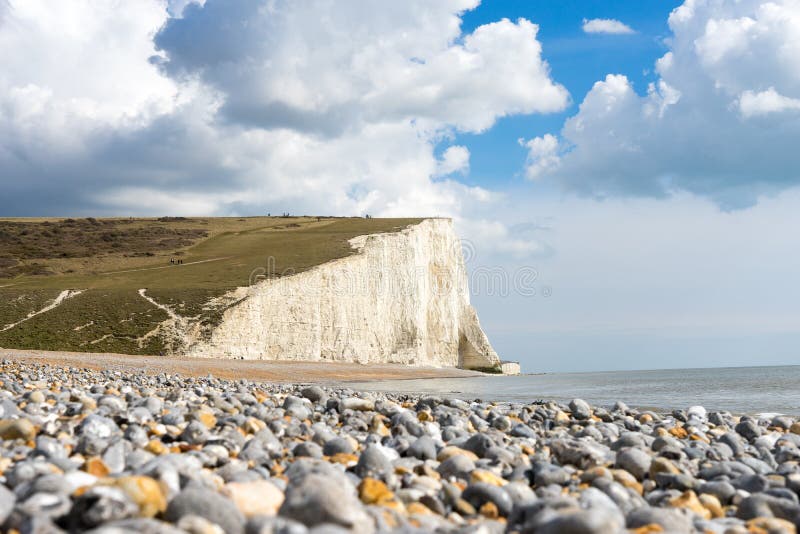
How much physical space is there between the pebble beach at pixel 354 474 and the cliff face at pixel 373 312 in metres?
34.9

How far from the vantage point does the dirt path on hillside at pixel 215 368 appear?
2523 cm

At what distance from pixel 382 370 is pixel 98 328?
1876 cm

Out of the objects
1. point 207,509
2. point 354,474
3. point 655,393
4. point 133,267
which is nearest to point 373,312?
point 133,267

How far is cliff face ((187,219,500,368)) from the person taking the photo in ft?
146

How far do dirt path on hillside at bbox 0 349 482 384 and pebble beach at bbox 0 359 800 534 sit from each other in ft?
57.8

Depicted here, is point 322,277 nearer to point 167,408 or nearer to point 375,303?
point 375,303

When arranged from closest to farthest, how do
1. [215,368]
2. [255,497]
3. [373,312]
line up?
1. [255,497]
2. [215,368]
3. [373,312]

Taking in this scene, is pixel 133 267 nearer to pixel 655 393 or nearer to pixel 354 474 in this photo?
pixel 655 393

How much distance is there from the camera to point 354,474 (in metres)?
4.96

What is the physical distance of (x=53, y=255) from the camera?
210ft

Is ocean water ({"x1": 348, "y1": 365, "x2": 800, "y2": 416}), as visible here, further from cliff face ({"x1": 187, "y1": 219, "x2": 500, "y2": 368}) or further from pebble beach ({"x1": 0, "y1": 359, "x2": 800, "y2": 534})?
cliff face ({"x1": 187, "y1": 219, "x2": 500, "y2": 368})

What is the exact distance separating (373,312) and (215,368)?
24.3 metres

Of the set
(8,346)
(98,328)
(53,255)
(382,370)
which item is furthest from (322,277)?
(53,255)

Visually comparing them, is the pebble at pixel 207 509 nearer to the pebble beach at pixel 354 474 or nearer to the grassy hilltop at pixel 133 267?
the pebble beach at pixel 354 474
